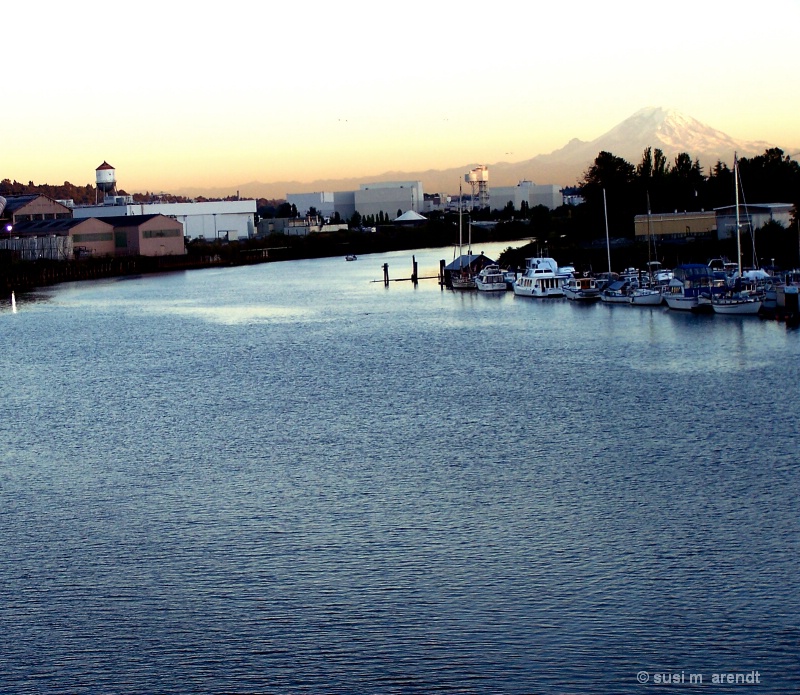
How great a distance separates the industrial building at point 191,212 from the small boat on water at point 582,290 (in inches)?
1478

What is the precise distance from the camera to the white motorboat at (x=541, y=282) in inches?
1248

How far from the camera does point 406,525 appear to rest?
390 inches

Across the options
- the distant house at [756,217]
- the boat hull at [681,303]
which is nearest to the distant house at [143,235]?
the distant house at [756,217]

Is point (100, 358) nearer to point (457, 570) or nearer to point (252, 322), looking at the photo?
point (252, 322)

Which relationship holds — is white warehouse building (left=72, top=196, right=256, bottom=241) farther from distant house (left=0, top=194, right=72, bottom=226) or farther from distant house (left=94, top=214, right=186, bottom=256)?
distant house (left=94, top=214, right=186, bottom=256)

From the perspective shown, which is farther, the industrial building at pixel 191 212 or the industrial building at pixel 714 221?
the industrial building at pixel 191 212

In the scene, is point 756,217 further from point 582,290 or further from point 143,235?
point 143,235

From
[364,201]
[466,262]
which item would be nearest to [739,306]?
[466,262]

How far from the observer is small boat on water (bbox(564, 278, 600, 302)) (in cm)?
3017

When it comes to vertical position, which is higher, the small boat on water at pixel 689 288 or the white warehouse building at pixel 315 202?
the white warehouse building at pixel 315 202

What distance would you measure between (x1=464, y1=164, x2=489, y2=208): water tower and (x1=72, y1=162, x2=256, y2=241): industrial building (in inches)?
1043

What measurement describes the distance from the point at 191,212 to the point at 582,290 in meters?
42.3

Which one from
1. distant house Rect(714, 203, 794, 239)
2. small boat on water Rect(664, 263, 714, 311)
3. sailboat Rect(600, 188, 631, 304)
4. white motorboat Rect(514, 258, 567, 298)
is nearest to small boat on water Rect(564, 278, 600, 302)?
sailboat Rect(600, 188, 631, 304)

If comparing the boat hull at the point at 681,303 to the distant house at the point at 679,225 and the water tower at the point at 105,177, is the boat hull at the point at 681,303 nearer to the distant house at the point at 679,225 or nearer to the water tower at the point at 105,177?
the distant house at the point at 679,225
